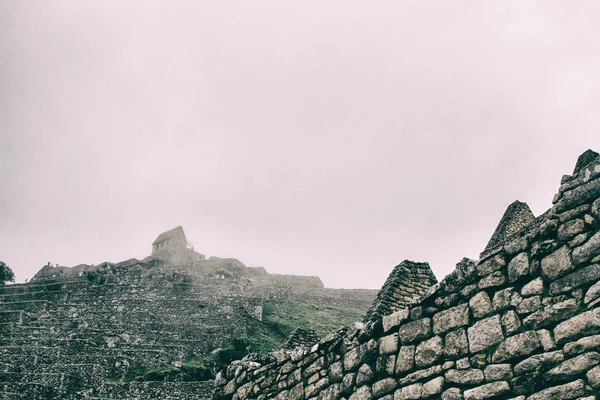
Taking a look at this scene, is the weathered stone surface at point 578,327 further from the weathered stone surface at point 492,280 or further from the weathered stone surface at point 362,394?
the weathered stone surface at point 362,394

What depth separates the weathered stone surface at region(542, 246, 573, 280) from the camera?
4641mm

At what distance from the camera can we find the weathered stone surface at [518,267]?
197 inches

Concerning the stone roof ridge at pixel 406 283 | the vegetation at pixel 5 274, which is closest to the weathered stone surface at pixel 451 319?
the stone roof ridge at pixel 406 283

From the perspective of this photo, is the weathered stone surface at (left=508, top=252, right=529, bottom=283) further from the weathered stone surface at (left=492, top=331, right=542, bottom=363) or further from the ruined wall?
the weathered stone surface at (left=492, top=331, right=542, bottom=363)

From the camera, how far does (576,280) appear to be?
14.8 ft

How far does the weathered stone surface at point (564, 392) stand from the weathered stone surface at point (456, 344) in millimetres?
851

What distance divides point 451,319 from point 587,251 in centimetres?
159

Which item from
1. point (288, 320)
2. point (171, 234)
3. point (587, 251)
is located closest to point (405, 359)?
point (587, 251)

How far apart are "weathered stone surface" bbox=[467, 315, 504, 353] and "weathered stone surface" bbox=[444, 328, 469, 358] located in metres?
0.07

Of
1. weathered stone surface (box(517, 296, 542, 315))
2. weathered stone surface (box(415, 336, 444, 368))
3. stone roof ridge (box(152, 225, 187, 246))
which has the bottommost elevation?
weathered stone surface (box(415, 336, 444, 368))

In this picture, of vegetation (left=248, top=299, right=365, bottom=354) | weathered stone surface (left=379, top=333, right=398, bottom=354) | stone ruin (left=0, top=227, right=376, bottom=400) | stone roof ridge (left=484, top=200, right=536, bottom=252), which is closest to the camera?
weathered stone surface (left=379, top=333, right=398, bottom=354)

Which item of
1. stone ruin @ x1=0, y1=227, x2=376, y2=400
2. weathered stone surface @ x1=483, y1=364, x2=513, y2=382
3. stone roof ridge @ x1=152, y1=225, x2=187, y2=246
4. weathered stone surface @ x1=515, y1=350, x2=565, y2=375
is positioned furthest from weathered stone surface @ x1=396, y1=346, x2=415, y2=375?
stone roof ridge @ x1=152, y1=225, x2=187, y2=246

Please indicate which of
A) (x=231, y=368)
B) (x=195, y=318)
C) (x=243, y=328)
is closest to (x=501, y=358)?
(x=231, y=368)

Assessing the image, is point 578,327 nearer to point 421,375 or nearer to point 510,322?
point 510,322
